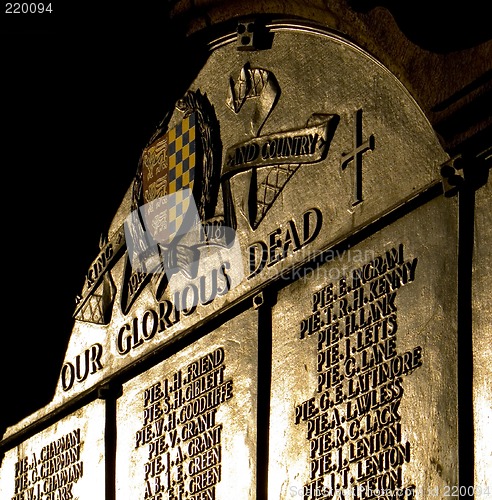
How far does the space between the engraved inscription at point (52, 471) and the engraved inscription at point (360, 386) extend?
6.21ft

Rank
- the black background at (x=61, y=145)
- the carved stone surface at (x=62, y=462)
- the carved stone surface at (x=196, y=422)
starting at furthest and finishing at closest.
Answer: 1. the black background at (x=61, y=145)
2. the carved stone surface at (x=62, y=462)
3. the carved stone surface at (x=196, y=422)

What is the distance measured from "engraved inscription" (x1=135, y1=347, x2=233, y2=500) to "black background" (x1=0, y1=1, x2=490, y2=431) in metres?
1.14

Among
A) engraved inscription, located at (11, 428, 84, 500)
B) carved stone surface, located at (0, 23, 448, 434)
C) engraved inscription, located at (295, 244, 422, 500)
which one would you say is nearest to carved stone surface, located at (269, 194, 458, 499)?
engraved inscription, located at (295, 244, 422, 500)

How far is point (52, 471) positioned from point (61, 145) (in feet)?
5.23

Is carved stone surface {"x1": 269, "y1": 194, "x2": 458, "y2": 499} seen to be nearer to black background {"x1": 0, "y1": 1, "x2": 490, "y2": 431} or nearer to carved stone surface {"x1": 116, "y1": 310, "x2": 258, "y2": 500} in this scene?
carved stone surface {"x1": 116, "y1": 310, "x2": 258, "y2": 500}

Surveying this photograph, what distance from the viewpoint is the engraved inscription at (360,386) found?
5734 millimetres

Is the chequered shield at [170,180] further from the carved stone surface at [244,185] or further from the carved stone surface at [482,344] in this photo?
the carved stone surface at [482,344]

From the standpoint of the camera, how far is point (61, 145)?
8.34 m

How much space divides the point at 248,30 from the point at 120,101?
1215 mm

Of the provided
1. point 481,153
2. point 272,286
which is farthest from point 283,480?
point 481,153

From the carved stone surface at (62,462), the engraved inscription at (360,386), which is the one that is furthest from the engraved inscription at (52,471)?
the engraved inscription at (360,386)

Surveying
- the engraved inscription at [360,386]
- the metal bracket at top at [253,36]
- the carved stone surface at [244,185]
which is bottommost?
the engraved inscription at [360,386]

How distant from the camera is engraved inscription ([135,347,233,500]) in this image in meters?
6.69

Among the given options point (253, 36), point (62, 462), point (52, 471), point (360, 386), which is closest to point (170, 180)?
point (253, 36)
